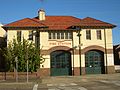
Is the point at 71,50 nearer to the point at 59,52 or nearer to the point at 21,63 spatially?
the point at 59,52

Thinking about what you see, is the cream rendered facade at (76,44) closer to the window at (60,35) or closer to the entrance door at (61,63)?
the window at (60,35)

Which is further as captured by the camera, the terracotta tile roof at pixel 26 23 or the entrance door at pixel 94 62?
the terracotta tile roof at pixel 26 23

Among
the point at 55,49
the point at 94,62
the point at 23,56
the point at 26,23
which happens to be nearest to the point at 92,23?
the point at 94,62

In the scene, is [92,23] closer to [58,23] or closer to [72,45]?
[72,45]

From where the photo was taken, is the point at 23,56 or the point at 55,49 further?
the point at 55,49

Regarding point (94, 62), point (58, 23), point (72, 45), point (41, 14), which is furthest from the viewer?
point (41, 14)

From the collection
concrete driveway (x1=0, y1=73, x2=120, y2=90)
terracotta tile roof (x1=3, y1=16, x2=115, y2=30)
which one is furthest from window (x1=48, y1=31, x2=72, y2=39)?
concrete driveway (x1=0, y1=73, x2=120, y2=90)

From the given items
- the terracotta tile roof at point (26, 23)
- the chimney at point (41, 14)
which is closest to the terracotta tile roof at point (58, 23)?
the terracotta tile roof at point (26, 23)

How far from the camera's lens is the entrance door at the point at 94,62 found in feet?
137

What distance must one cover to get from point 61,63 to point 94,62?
534cm

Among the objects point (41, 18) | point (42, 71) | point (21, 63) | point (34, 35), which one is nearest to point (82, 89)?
point (21, 63)

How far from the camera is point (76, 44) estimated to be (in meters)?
41.3

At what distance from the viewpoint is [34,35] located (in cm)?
4200

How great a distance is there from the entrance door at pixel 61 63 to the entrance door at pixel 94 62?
2910 mm
